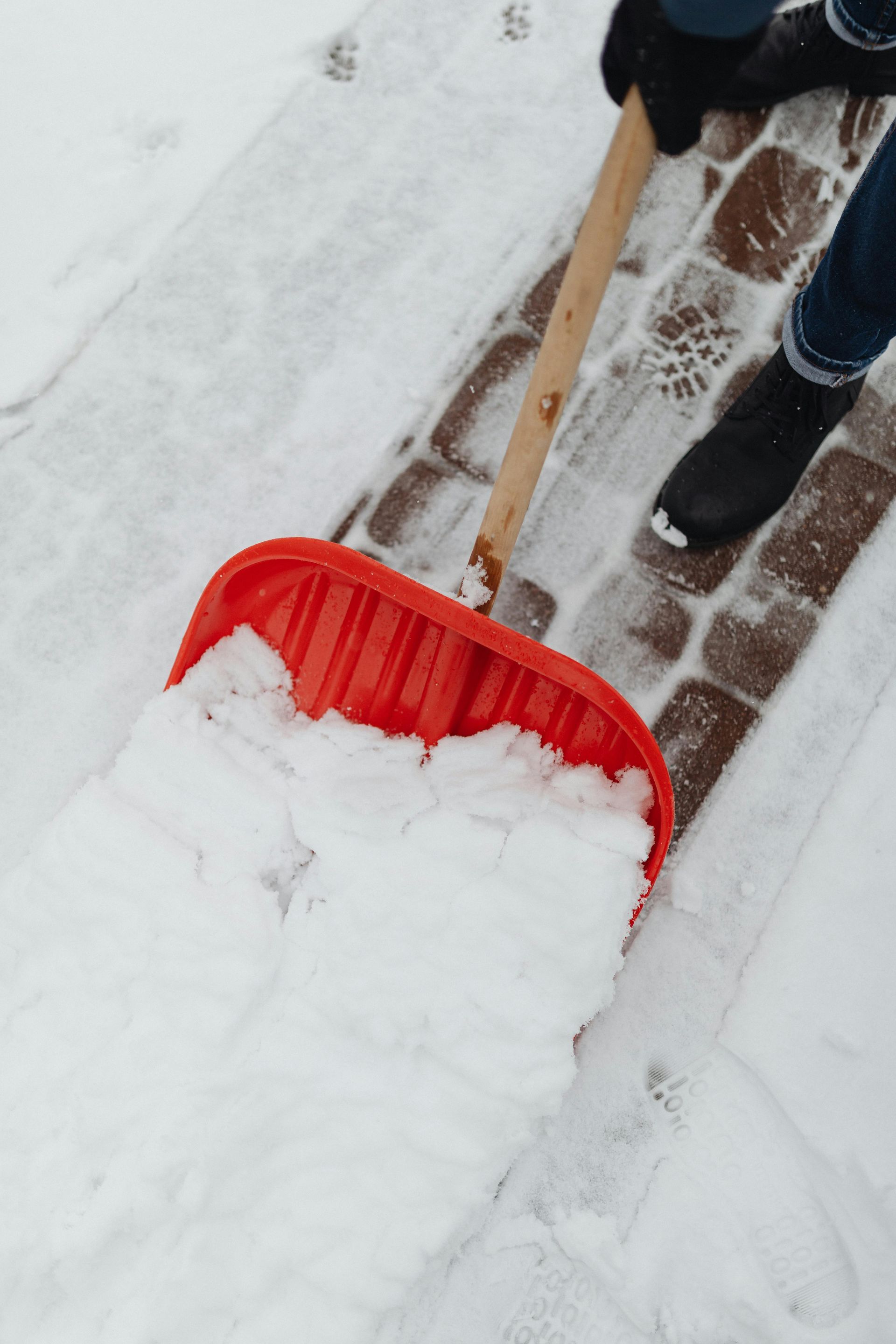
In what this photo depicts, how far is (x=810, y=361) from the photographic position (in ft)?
4.81

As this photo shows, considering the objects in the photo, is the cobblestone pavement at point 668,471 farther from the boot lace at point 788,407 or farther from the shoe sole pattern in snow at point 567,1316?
the shoe sole pattern in snow at point 567,1316

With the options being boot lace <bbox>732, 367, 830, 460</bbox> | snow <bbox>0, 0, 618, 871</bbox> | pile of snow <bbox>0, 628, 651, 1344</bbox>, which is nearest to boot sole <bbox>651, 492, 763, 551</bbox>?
boot lace <bbox>732, 367, 830, 460</bbox>

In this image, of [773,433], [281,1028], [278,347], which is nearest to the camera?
[281,1028]

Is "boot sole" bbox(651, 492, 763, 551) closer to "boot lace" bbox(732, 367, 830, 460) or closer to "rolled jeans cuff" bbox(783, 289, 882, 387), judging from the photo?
"boot lace" bbox(732, 367, 830, 460)

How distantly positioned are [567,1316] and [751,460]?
1371 millimetres

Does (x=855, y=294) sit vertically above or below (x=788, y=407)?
above

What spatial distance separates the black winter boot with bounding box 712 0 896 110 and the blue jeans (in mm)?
573

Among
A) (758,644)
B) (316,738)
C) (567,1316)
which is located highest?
(758,644)

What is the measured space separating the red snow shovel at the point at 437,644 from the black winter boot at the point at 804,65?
867 millimetres

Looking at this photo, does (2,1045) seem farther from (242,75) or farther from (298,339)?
(242,75)

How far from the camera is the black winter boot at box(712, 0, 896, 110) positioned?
1.75 metres

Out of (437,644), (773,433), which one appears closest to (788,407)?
(773,433)

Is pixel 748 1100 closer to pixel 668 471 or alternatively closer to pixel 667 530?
pixel 667 530

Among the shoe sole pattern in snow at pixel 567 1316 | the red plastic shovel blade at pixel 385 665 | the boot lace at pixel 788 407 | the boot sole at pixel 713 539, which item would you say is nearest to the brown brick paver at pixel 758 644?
the boot sole at pixel 713 539
